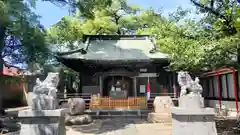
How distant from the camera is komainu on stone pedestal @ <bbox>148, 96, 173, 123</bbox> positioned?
653 inches

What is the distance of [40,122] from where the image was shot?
8.49 meters

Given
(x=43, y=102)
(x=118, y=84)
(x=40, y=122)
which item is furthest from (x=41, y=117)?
(x=118, y=84)

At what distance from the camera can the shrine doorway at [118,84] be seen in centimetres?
2302

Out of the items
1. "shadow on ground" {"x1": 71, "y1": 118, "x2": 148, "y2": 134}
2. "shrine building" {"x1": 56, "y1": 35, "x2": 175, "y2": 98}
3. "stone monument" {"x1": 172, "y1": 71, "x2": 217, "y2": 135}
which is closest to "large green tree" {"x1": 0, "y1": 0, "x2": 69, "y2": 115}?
"shadow on ground" {"x1": 71, "y1": 118, "x2": 148, "y2": 134}

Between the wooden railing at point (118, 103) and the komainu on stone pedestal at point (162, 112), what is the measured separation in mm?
2306

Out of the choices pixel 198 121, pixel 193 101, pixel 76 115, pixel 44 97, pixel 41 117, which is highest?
pixel 44 97

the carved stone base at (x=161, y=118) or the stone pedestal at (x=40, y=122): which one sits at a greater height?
the stone pedestal at (x=40, y=122)

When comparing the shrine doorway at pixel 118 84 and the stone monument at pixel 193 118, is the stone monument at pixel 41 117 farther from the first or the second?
the shrine doorway at pixel 118 84

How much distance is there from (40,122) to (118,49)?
1695cm

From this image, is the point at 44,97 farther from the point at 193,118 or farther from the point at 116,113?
the point at 116,113

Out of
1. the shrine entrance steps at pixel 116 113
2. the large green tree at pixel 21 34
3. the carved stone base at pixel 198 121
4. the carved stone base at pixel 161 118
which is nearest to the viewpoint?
the carved stone base at pixel 198 121

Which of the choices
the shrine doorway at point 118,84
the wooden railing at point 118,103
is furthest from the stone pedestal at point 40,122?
the shrine doorway at point 118,84

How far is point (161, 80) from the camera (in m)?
23.5

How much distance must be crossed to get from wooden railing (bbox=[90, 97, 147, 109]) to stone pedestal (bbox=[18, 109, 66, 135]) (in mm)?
11589
